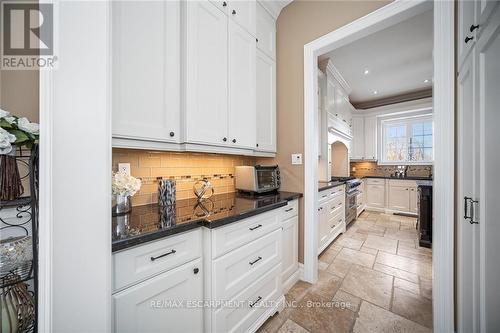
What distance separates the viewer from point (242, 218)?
1219 millimetres

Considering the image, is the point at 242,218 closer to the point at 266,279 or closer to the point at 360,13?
the point at 266,279

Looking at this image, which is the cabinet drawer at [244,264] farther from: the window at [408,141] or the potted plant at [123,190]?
the window at [408,141]

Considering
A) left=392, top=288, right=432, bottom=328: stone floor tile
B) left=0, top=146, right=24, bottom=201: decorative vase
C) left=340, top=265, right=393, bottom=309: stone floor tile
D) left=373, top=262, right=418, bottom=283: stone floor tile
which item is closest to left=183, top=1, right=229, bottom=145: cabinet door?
left=0, top=146, right=24, bottom=201: decorative vase

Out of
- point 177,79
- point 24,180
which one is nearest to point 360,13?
point 177,79

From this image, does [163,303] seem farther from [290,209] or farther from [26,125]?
[290,209]

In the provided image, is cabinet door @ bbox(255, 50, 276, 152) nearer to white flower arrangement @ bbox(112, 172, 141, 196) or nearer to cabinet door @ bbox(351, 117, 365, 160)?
white flower arrangement @ bbox(112, 172, 141, 196)

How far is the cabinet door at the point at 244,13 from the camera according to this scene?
1642 millimetres

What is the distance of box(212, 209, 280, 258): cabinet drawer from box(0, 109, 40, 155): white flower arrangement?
88cm

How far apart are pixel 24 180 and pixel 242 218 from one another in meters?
1.15

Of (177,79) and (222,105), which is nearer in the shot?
(177,79)

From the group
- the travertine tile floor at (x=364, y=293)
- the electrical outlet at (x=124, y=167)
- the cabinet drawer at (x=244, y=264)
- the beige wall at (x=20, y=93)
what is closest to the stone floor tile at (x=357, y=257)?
the travertine tile floor at (x=364, y=293)

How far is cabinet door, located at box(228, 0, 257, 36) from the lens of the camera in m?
1.64

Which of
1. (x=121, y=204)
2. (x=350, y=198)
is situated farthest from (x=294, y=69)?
(x=350, y=198)

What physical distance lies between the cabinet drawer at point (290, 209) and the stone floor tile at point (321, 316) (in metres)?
0.74
